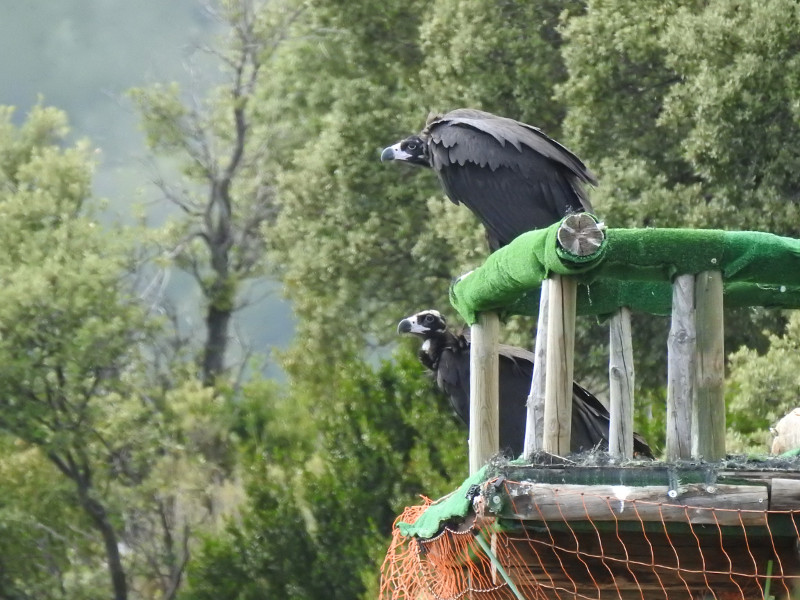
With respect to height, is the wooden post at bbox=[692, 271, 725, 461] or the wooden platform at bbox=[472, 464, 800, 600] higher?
the wooden post at bbox=[692, 271, 725, 461]

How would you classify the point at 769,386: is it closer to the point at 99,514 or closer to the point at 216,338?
the point at 99,514

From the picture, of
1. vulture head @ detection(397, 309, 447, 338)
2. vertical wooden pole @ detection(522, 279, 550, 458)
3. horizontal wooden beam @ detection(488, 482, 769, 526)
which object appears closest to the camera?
horizontal wooden beam @ detection(488, 482, 769, 526)

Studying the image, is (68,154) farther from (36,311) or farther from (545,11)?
(545,11)

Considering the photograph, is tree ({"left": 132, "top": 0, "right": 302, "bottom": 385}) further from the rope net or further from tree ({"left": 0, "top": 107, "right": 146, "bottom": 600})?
the rope net

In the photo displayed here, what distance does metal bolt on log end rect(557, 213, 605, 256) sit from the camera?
181 inches

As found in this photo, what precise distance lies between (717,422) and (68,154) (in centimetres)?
2294

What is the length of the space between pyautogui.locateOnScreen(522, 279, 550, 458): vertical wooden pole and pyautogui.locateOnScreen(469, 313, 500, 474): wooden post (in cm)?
97

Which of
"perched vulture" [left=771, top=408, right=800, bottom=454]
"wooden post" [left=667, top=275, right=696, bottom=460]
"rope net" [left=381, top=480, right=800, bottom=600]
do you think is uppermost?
"wooden post" [left=667, top=275, right=696, bottom=460]

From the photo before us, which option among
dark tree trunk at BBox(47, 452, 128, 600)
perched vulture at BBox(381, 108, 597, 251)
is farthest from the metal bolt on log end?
dark tree trunk at BBox(47, 452, 128, 600)

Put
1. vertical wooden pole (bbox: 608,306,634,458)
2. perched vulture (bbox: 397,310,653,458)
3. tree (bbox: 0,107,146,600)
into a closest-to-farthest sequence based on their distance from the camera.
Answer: vertical wooden pole (bbox: 608,306,634,458)
perched vulture (bbox: 397,310,653,458)
tree (bbox: 0,107,146,600)

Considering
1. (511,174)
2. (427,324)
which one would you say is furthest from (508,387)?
(511,174)

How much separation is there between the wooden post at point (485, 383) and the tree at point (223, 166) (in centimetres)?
2425

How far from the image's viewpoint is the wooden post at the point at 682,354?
15.7 feet

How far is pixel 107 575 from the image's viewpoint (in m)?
23.5
